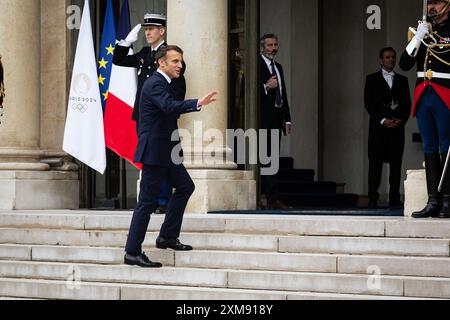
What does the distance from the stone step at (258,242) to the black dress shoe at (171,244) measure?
25 centimetres

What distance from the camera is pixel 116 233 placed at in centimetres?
1290

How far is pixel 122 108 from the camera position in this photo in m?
15.5

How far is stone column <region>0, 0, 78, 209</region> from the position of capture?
1563 centimetres

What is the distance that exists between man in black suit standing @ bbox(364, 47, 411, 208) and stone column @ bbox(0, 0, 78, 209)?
4.05m

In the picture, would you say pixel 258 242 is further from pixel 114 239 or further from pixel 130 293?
pixel 114 239

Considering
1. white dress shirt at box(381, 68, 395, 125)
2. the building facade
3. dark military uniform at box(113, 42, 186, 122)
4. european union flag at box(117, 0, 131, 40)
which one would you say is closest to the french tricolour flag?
european union flag at box(117, 0, 131, 40)

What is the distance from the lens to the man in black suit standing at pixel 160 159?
11.7m

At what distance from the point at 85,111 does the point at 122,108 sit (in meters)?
0.67

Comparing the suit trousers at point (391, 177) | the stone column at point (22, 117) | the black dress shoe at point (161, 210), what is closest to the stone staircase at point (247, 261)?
the black dress shoe at point (161, 210)

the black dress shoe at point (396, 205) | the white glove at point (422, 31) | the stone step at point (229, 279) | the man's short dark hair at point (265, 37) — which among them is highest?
the man's short dark hair at point (265, 37)

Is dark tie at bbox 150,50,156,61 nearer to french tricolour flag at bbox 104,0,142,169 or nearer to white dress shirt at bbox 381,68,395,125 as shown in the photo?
french tricolour flag at bbox 104,0,142,169

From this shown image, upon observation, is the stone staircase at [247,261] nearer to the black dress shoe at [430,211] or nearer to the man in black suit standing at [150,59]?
the black dress shoe at [430,211]

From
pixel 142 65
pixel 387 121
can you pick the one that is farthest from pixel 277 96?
pixel 142 65

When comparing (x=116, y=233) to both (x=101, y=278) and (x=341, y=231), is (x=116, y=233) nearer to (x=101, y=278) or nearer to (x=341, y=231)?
(x=101, y=278)
